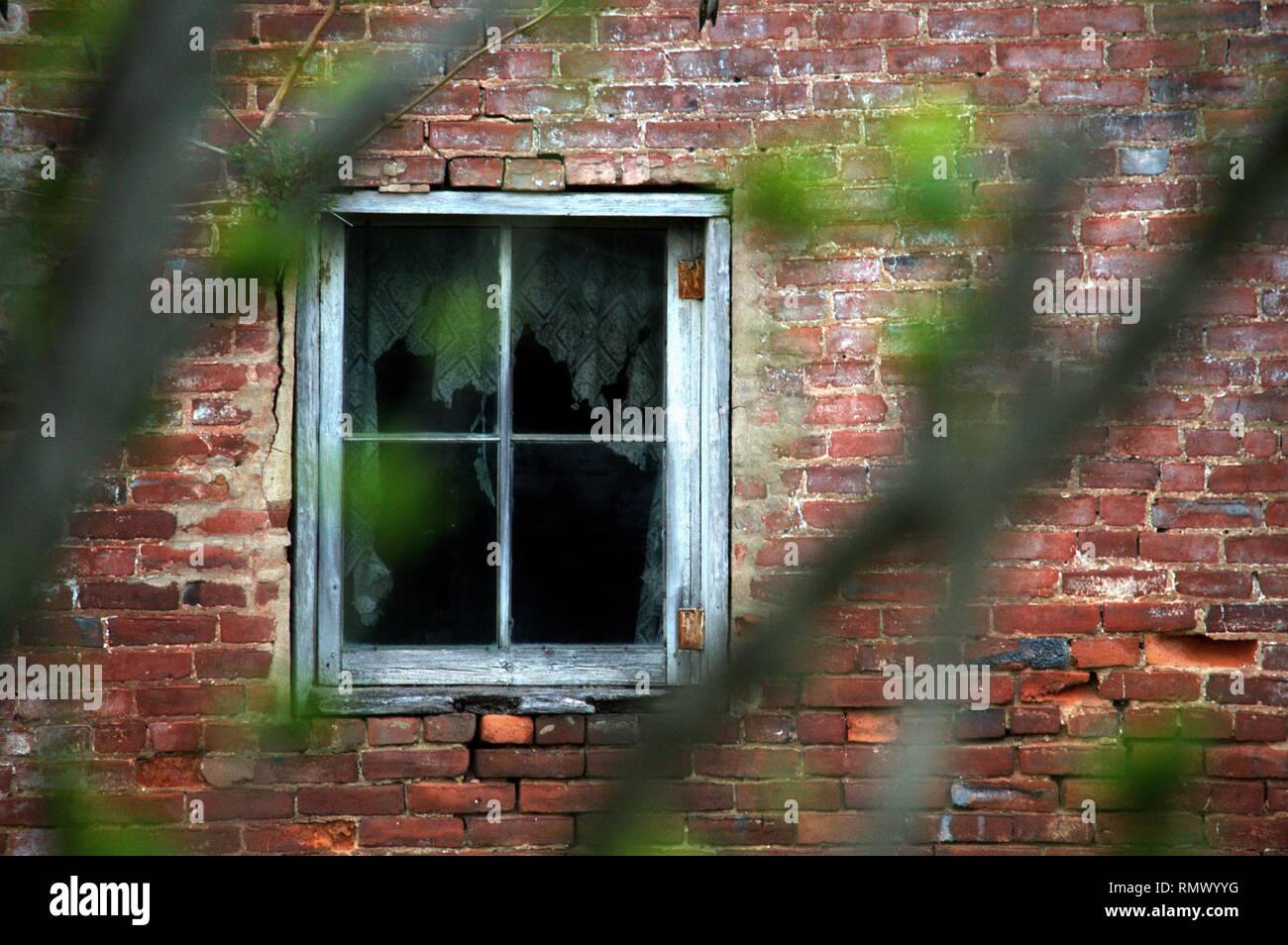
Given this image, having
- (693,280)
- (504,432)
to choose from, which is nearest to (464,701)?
(504,432)

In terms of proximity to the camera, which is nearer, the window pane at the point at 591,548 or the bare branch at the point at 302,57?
the bare branch at the point at 302,57

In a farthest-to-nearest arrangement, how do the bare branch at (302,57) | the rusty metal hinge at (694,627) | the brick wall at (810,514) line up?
1. the rusty metal hinge at (694,627)
2. the brick wall at (810,514)
3. the bare branch at (302,57)

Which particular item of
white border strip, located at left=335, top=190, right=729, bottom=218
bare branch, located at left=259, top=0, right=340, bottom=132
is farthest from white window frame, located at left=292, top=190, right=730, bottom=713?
bare branch, located at left=259, top=0, right=340, bottom=132

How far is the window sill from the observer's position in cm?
310

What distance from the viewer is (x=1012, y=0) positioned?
3070mm

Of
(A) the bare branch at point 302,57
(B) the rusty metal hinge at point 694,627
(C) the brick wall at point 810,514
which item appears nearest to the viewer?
(A) the bare branch at point 302,57

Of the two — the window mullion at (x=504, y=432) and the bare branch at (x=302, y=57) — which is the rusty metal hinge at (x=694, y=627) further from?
the bare branch at (x=302, y=57)

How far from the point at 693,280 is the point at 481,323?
544mm

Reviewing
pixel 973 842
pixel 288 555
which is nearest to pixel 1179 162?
pixel 973 842

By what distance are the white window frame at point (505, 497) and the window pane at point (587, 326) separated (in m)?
0.05

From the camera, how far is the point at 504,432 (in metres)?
3.19

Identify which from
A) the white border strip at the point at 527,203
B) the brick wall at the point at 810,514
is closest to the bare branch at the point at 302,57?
the white border strip at the point at 527,203

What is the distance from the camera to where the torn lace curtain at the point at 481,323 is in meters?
3.19

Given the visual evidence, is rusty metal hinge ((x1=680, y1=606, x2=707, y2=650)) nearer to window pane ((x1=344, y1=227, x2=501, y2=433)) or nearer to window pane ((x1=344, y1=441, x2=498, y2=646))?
window pane ((x1=344, y1=441, x2=498, y2=646))
